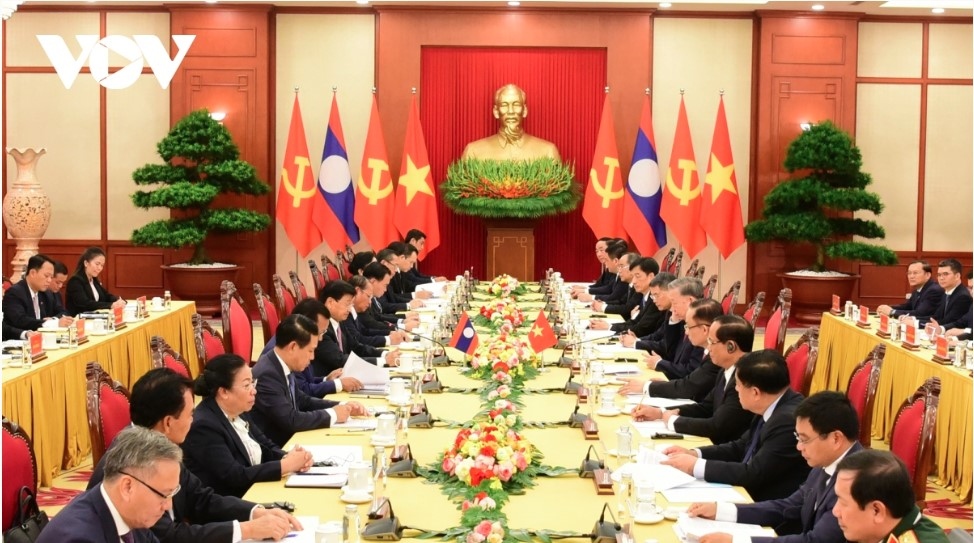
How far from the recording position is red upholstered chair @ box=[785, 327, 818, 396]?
5.27 metres

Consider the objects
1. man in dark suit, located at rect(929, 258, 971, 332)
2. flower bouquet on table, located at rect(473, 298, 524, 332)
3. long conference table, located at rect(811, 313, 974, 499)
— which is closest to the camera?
long conference table, located at rect(811, 313, 974, 499)

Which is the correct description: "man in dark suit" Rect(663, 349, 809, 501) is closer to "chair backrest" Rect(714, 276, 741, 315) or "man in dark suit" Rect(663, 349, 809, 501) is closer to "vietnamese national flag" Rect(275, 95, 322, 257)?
"chair backrest" Rect(714, 276, 741, 315)

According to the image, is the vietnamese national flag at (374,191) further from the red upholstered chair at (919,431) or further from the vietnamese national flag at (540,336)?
the red upholstered chair at (919,431)

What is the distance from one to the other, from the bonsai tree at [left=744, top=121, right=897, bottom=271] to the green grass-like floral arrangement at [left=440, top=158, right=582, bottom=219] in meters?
1.84

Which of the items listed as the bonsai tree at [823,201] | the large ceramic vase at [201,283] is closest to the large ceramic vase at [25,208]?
the large ceramic vase at [201,283]

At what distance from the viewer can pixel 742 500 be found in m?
3.58

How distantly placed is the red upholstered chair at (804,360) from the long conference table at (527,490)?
105cm

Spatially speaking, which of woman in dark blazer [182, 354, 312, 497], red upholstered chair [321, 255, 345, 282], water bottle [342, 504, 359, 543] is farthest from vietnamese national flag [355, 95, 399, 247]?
water bottle [342, 504, 359, 543]

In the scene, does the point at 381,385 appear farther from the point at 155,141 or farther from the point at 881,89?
the point at 881,89

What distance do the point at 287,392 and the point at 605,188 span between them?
7.10 metres

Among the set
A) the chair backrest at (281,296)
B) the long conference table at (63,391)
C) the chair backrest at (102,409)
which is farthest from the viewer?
the chair backrest at (281,296)

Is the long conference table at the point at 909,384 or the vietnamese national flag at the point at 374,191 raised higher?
the vietnamese national flag at the point at 374,191

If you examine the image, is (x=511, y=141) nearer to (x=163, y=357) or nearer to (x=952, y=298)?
(x=952, y=298)

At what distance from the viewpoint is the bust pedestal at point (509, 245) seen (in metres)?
11.2
